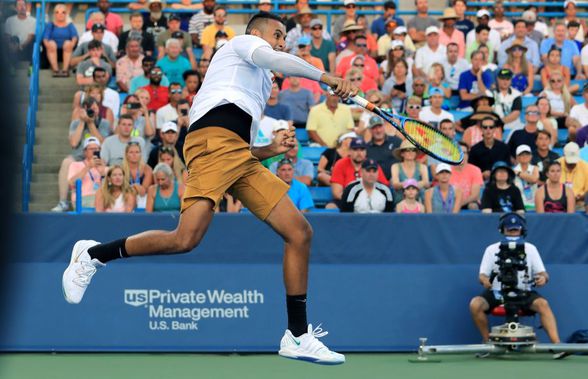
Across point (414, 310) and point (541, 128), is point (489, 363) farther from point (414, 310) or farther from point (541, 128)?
point (541, 128)

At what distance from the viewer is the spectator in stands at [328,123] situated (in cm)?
1436

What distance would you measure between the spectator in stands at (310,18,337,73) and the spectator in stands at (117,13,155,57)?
8.47 ft

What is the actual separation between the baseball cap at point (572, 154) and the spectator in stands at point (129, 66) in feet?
21.2

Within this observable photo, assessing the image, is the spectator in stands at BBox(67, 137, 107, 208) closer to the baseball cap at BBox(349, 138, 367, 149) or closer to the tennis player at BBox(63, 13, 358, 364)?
the baseball cap at BBox(349, 138, 367, 149)

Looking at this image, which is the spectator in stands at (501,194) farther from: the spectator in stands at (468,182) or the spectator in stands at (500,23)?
the spectator in stands at (500,23)

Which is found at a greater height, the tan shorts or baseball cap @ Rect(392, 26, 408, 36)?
baseball cap @ Rect(392, 26, 408, 36)

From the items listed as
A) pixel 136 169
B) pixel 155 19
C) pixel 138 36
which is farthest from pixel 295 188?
pixel 155 19

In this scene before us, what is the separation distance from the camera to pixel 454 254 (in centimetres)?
1084

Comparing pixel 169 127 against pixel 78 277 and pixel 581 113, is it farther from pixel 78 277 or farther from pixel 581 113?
pixel 78 277

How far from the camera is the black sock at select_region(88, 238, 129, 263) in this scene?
639 centimetres

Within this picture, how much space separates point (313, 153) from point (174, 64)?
292 cm

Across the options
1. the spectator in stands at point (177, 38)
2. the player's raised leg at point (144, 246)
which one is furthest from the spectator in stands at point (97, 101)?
the player's raised leg at point (144, 246)

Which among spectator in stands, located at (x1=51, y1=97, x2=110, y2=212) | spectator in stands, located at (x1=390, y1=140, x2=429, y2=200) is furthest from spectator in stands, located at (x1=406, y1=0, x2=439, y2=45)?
spectator in stands, located at (x1=51, y1=97, x2=110, y2=212)

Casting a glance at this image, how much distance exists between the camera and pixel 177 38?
53.1ft
